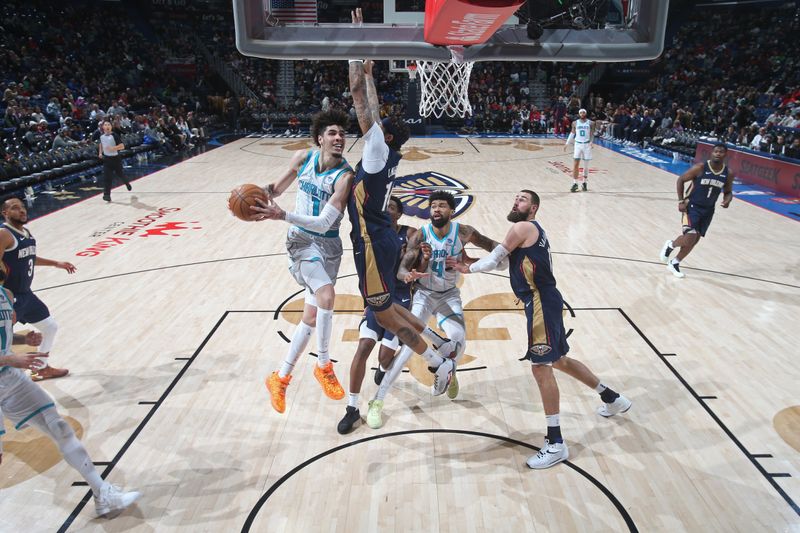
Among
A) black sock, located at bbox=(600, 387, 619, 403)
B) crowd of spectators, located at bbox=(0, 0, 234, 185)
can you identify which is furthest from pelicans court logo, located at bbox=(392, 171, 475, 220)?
crowd of spectators, located at bbox=(0, 0, 234, 185)

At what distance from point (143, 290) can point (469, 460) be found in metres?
5.24

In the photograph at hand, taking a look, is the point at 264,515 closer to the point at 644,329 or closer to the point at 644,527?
the point at 644,527

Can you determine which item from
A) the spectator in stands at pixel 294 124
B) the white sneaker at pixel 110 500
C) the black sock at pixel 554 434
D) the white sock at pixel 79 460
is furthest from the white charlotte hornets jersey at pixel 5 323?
the spectator in stands at pixel 294 124

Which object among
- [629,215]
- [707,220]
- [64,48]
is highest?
[64,48]

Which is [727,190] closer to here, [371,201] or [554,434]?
[554,434]

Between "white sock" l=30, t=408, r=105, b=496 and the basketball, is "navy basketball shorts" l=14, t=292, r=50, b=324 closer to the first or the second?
"white sock" l=30, t=408, r=105, b=496

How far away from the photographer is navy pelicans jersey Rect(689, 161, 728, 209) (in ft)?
26.2

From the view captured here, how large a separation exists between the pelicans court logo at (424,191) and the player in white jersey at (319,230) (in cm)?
670

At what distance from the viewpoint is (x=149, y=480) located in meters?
4.19

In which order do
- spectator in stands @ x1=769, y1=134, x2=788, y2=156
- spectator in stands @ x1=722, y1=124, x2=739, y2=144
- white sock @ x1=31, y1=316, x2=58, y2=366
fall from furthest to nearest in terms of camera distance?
spectator in stands @ x1=722, y1=124, x2=739, y2=144 < spectator in stands @ x1=769, y1=134, x2=788, y2=156 < white sock @ x1=31, y1=316, x2=58, y2=366

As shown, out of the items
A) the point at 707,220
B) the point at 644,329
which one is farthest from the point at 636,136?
the point at 644,329

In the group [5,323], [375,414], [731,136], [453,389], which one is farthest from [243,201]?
[731,136]

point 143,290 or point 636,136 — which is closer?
point 143,290

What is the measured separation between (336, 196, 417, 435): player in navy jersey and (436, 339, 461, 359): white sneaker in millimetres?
365
